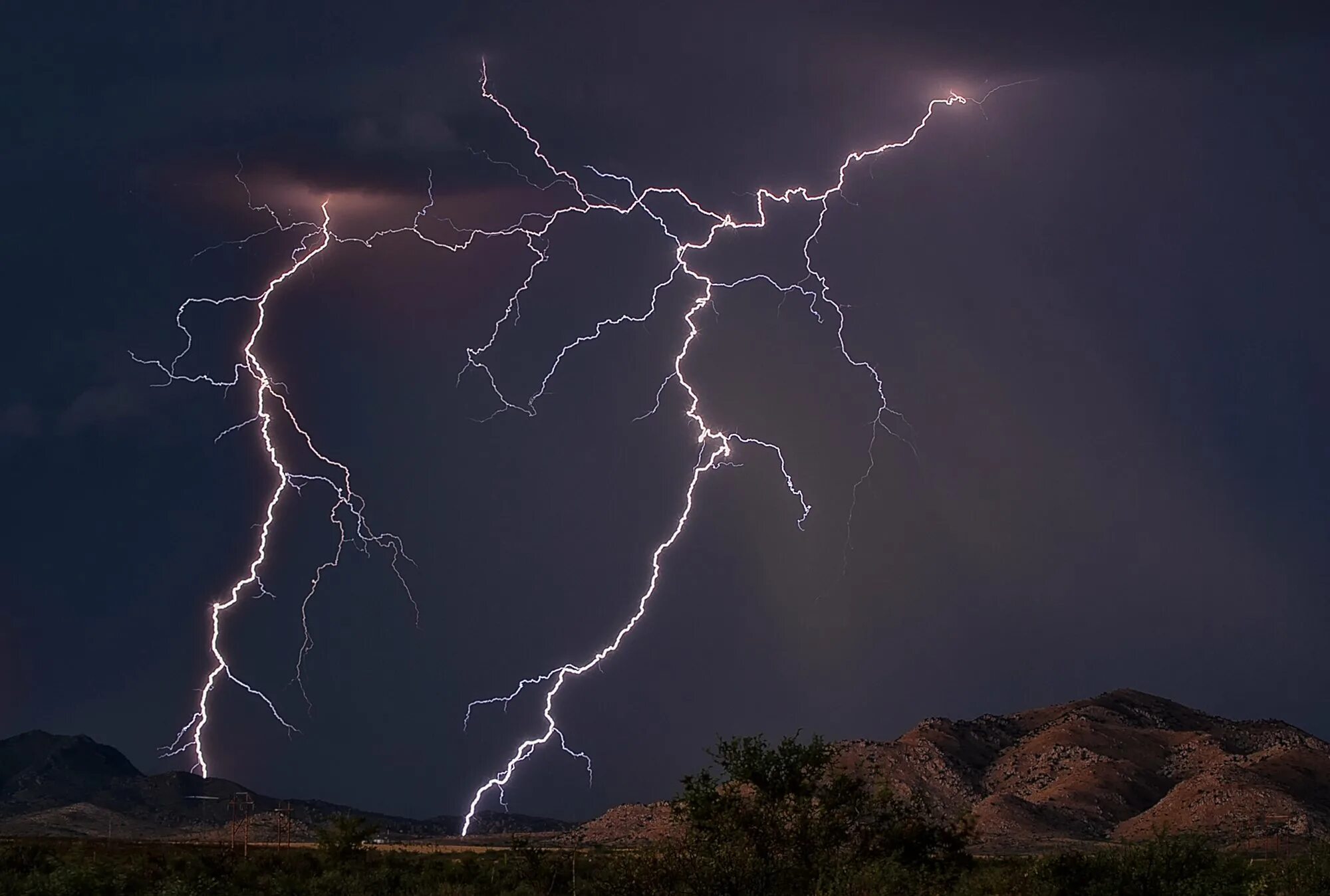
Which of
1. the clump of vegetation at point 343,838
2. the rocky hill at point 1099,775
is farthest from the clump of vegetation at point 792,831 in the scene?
the rocky hill at point 1099,775

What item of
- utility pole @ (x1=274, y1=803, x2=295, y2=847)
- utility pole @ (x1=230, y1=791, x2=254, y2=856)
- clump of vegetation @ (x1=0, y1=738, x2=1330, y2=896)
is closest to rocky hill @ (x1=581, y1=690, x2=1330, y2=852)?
utility pole @ (x1=274, y1=803, x2=295, y2=847)

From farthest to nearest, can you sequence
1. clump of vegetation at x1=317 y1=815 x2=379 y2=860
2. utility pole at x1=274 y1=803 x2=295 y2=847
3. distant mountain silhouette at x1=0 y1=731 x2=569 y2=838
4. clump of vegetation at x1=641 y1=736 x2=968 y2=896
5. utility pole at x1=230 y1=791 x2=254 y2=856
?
distant mountain silhouette at x1=0 y1=731 x2=569 y2=838 < utility pole at x1=274 y1=803 x2=295 y2=847 < utility pole at x1=230 y1=791 x2=254 y2=856 < clump of vegetation at x1=317 y1=815 x2=379 y2=860 < clump of vegetation at x1=641 y1=736 x2=968 y2=896

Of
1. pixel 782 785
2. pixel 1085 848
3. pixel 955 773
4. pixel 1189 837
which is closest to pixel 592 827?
pixel 955 773

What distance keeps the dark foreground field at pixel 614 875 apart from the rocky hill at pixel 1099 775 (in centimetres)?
1464

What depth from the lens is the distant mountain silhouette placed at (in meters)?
69.4

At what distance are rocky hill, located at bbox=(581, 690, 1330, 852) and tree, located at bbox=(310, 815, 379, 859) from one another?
11.5m

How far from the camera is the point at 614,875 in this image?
19.8 m

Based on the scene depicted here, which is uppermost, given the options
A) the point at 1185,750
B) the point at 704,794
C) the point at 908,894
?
the point at 1185,750

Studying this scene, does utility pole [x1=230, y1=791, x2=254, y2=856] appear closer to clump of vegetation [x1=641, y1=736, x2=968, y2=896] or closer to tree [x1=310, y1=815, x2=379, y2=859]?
tree [x1=310, y1=815, x2=379, y2=859]

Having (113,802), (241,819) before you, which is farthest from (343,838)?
(113,802)

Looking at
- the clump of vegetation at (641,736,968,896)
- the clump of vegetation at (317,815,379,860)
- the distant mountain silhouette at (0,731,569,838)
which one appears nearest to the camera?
the clump of vegetation at (641,736,968,896)

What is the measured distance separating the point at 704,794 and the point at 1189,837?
9.12 m

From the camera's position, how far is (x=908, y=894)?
2100cm

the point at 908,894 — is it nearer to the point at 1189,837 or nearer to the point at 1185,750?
the point at 1189,837
